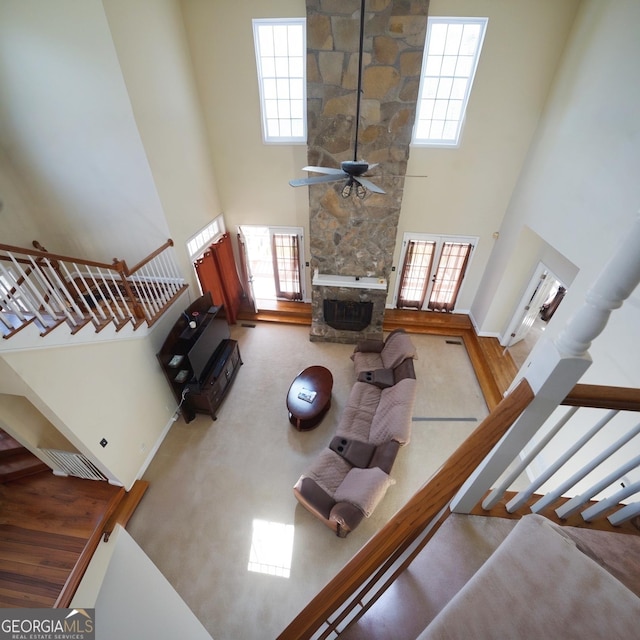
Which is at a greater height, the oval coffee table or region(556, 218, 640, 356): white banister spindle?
region(556, 218, 640, 356): white banister spindle

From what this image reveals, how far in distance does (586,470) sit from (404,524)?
3.31 feet

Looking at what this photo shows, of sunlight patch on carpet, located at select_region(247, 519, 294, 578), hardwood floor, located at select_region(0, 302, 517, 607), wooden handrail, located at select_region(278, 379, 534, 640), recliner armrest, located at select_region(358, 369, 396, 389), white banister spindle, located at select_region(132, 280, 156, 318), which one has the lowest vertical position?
sunlight patch on carpet, located at select_region(247, 519, 294, 578)

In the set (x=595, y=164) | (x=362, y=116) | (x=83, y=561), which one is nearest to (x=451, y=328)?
(x=595, y=164)

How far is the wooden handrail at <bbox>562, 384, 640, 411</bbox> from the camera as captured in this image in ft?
3.45

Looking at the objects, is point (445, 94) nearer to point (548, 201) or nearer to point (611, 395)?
point (548, 201)

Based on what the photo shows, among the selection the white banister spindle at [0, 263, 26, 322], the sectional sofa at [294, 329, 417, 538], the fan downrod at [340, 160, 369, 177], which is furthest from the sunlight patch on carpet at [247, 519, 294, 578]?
the fan downrod at [340, 160, 369, 177]

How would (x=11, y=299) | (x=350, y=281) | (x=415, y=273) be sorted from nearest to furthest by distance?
(x=11, y=299) < (x=350, y=281) < (x=415, y=273)

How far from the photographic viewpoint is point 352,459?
3.62 metres

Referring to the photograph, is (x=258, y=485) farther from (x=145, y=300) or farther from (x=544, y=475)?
(x=544, y=475)

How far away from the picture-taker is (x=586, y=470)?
1.31 m

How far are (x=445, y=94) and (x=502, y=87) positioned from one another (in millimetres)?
761

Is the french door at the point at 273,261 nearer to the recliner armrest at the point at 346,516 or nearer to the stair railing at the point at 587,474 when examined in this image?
the recliner armrest at the point at 346,516

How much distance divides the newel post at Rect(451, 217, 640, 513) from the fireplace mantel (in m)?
4.21

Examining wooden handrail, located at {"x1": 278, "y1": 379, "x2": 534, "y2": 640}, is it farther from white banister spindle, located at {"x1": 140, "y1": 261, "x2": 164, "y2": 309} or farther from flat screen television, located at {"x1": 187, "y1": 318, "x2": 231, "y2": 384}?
white banister spindle, located at {"x1": 140, "y1": 261, "x2": 164, "y2": 309}
